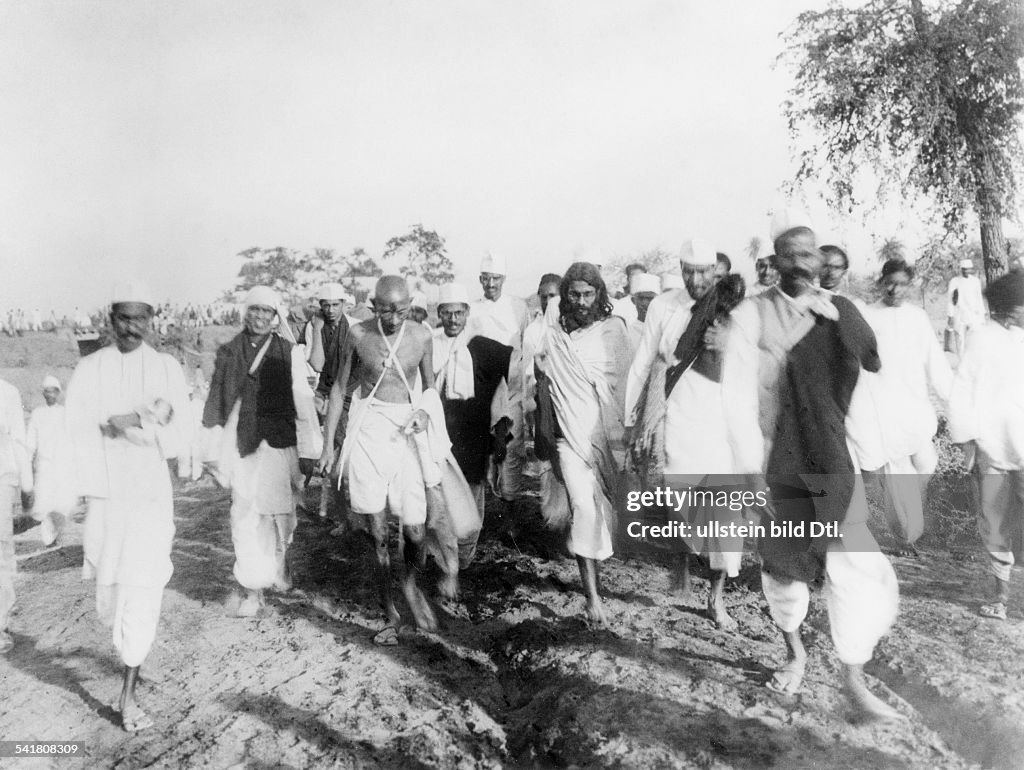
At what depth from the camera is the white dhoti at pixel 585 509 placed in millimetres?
4086

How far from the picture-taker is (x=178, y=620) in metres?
4.44

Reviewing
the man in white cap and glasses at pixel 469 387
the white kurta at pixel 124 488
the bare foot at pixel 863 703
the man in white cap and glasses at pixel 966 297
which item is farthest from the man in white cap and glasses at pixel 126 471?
the man in white cap and glasses at pixel 966 297

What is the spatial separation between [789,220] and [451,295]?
2.47 meters

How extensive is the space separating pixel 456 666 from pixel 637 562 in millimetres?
1652

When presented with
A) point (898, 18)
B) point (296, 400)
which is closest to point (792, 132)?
point (898, 18)

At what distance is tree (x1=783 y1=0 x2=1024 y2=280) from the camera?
16.6ft

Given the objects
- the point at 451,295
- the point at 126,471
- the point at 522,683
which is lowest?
the point at 522,683

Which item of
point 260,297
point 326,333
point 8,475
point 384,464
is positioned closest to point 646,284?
point 326,333

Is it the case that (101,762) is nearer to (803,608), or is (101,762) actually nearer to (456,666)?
(456,666)

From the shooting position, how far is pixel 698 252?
13.3 feet

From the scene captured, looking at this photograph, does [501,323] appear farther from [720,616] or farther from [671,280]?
[720,616]

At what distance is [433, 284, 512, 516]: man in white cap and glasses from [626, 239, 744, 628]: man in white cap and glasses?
1434 millimetres

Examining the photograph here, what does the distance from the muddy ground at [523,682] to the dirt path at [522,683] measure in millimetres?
11

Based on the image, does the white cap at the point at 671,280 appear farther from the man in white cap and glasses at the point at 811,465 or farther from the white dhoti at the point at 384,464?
the white dhoti at the point at 384,464
